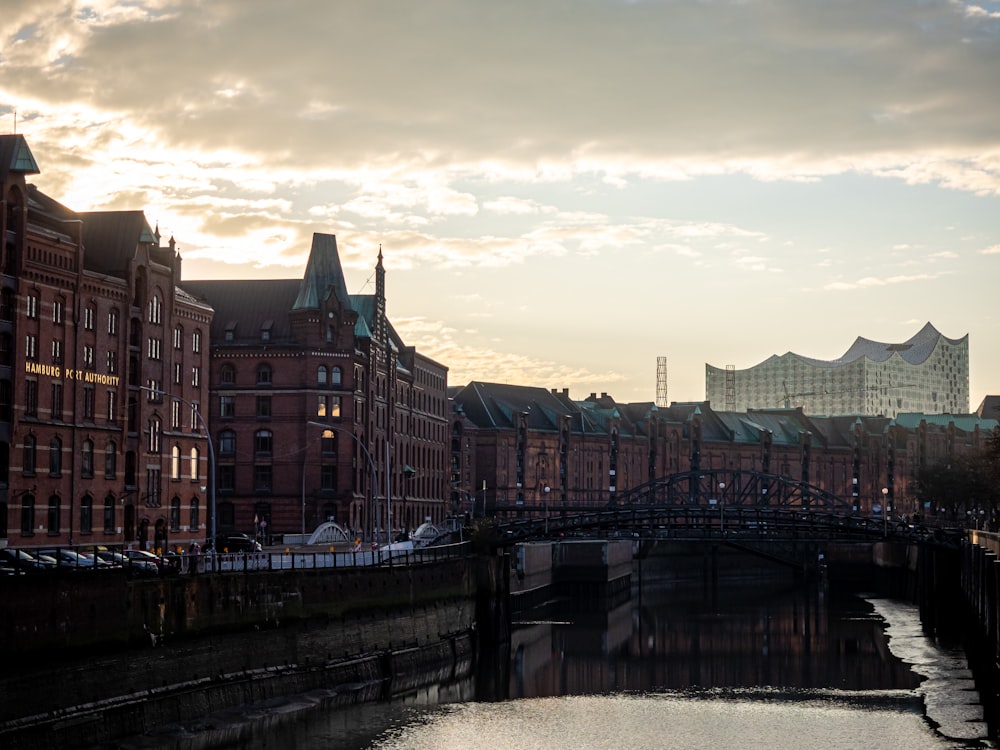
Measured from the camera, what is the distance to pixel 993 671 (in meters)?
75.4

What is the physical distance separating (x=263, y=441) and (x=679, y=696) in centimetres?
6238

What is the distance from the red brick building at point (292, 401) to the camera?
127188 mm

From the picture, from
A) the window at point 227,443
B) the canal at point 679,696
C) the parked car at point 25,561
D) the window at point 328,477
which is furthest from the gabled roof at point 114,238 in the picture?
the parked car at point 25,561

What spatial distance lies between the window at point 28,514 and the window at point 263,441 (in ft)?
138

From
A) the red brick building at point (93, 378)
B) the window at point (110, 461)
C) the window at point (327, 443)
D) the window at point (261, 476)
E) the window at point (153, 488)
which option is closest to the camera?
the red brick building at point (93, 378)

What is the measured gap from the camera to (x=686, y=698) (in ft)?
239

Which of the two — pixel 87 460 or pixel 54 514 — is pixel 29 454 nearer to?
pixel 54 514

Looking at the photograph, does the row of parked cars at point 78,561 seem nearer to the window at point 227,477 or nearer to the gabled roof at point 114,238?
the gabled roof at point 114,238

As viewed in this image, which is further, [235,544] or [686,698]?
[235,544]

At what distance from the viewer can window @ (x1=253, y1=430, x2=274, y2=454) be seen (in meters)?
128

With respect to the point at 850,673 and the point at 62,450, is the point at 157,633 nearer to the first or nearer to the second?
the point at 62,450

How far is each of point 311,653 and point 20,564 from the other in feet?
51.3

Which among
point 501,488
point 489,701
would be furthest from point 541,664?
point 501,488

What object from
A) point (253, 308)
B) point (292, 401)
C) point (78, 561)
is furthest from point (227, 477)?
point (78, 561)
